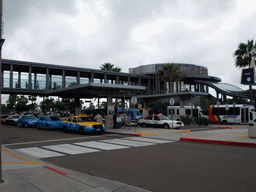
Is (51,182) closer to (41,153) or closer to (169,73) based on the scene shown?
(41,153)

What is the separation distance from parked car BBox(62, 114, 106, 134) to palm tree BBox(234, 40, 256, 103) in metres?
27.6

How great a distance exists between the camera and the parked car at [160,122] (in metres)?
23.8

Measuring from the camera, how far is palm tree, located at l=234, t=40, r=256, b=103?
3748 cm

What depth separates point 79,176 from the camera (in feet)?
23.2

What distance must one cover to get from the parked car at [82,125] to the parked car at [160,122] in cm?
712

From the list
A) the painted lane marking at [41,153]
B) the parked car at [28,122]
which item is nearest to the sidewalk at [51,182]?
the painted lane marking at [41,153]

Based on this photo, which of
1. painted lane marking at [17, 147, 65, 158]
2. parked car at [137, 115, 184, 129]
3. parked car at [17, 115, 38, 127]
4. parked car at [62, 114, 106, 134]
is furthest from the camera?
parked car at [17, 115, 38, 127]

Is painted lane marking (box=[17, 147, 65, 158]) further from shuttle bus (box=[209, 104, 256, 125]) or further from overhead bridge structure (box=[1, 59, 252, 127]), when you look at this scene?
shuttle bus (box=[209, 104, 256, 125])

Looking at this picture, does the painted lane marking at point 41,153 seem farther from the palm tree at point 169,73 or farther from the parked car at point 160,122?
the palm tree at point 169,73

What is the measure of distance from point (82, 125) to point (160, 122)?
8767 millimetres

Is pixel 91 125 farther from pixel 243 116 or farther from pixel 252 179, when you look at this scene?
pixel 243 116

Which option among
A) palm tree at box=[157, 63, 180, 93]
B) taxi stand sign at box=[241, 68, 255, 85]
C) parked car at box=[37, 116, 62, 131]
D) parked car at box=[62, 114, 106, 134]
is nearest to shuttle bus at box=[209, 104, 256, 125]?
palm tree at box=[157, 63, 180, 93]

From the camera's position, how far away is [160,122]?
81.4 feet

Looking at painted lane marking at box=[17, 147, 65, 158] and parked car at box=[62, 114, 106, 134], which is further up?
parked car at box=[62, 114, 106, 134]
